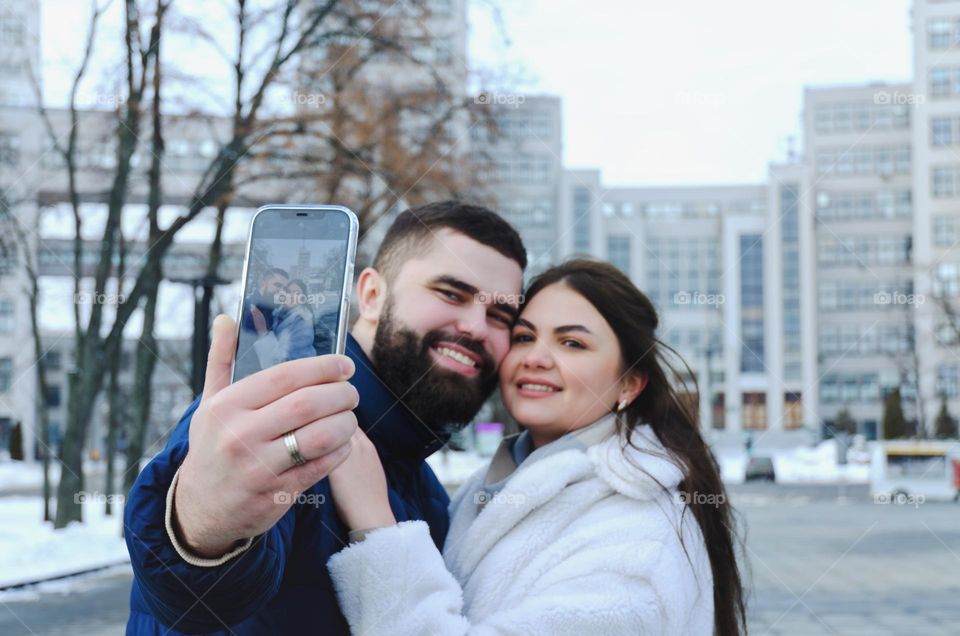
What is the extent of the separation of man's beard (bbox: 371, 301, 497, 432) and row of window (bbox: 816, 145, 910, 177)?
283ft

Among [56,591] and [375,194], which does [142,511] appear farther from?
[375,194]

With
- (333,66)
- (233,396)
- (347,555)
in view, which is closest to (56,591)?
(333,66)

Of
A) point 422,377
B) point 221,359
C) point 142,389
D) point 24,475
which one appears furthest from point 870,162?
point 221,359

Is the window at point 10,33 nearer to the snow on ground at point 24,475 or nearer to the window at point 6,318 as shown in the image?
the snow on ground at point 24,475

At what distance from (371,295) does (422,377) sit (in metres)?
0.38

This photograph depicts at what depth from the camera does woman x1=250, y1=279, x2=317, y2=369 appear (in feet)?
5.45

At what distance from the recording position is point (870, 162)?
8450 centimetres

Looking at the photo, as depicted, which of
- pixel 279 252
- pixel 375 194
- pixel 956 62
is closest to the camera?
pixel 279 252

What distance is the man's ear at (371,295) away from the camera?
10.0ft

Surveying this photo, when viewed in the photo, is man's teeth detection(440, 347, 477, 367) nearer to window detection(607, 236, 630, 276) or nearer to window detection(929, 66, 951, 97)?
window detection(929, 66, 951, 97)

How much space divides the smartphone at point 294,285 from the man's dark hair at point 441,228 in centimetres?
110

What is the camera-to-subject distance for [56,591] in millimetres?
13297

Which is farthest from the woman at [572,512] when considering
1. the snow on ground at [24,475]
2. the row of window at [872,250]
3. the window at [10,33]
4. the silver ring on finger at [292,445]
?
the row of window at [872,250]

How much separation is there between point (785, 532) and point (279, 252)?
20315 mm
